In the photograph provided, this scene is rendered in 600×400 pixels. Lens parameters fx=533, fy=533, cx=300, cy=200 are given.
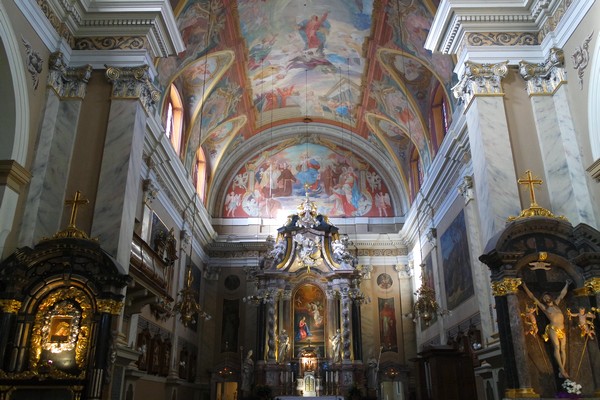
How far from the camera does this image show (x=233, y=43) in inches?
567

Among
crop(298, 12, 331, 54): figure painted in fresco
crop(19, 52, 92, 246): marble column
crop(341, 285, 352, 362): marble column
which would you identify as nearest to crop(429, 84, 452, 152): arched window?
crop(298, 12, 331, 54): figure painted in fresco

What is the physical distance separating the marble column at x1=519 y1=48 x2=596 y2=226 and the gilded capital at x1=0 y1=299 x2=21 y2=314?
308 inches

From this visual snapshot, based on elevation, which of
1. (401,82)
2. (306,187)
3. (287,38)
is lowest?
(306,187)

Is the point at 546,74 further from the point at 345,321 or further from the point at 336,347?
the point at 336,347

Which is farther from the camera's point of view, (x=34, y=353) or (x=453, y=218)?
(x=453, y=218)

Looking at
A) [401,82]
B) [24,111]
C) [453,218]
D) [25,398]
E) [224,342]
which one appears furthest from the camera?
[224,342]

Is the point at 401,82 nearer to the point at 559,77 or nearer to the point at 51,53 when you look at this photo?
the point at 559,77

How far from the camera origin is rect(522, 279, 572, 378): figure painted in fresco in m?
6.82

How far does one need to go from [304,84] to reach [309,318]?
7895mm

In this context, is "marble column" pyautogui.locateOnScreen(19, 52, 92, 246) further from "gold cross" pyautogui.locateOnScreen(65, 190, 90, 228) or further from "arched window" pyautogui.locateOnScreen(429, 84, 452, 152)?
"arched window" pyautogui.locateOnScreen(429, 84, 452, 152)

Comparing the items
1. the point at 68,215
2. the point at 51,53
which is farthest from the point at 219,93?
the point at 68,215

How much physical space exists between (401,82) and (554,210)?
787 centimetres

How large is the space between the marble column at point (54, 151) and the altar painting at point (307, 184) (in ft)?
38.7

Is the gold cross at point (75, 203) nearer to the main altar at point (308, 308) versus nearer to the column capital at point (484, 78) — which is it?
the column capital at point (484, 78)
